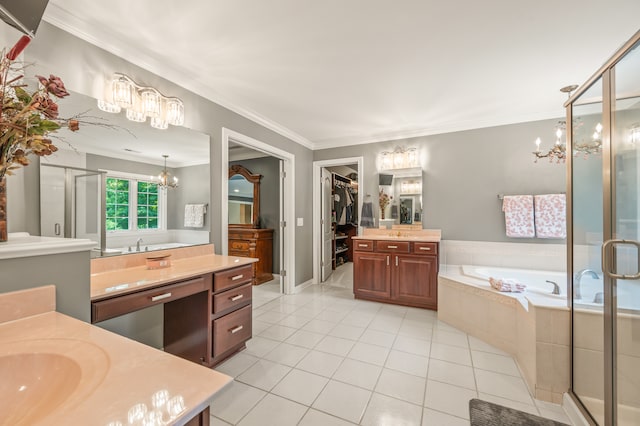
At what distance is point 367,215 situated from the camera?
13.7ft

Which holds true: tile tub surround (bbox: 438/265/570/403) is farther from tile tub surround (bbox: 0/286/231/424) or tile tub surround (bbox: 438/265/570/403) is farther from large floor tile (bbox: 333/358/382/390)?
tile tub surround (bbox: 0/286/231/424)

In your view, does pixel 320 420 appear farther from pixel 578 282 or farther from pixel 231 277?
pixel 578 282

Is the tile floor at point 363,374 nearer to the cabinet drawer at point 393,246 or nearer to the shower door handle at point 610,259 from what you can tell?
the cabinet drawer at point 393,246

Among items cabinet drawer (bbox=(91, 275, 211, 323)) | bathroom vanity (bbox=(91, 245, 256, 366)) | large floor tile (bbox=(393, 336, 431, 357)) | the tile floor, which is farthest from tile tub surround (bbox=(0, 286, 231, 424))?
large floor tile (bbox=(393, 336, 431, 357))

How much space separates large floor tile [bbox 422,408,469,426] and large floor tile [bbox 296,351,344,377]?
2.30 feet

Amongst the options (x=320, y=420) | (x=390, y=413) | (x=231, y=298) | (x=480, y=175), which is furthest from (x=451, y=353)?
(x=480, y=175)

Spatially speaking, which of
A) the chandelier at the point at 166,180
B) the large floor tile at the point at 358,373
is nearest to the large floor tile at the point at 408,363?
the large floor tile at the point at 358,373

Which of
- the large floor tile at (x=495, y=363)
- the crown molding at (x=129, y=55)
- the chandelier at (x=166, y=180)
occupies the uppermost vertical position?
the crown molding at (x=129, y=55)

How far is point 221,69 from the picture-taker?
7.54ft

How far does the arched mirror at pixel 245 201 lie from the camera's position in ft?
16.2

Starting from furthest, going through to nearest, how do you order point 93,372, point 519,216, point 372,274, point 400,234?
point 400,234 → point 372,274 → point 519,216 → point 93,372

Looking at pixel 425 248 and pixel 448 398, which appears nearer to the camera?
pixel 448 398

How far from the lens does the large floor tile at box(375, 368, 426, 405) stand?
5.79 feet

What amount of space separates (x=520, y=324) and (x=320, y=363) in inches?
66.1
